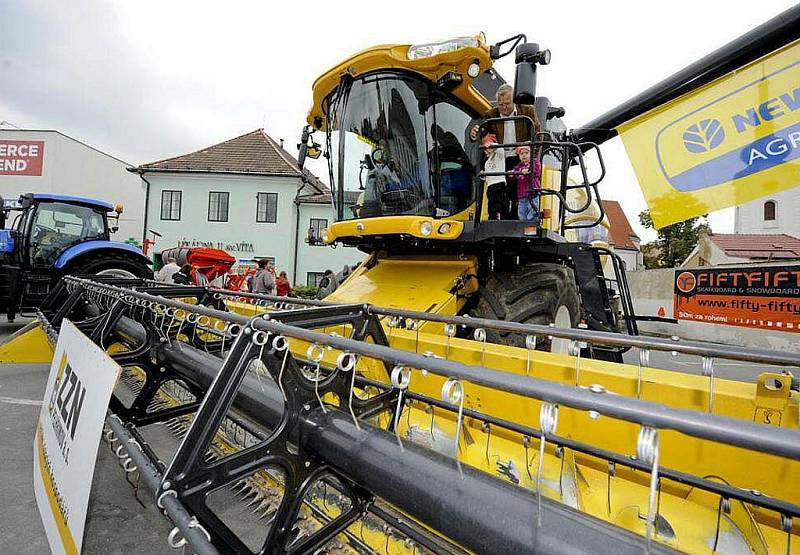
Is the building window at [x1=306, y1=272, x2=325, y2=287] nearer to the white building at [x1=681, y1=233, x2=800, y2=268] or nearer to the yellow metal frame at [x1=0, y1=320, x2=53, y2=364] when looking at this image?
the yellow metal frame at [x1=0, y1=320, x2=53, y2=364]

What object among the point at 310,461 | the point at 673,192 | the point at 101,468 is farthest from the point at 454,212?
the point at 101,468

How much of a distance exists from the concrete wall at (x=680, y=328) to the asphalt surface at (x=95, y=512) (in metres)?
12.1

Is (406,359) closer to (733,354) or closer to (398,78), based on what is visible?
(733,354)

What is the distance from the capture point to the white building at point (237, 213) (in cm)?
1902

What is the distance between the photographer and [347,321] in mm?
1901

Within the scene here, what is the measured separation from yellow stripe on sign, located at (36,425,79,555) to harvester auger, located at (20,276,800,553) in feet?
0.82

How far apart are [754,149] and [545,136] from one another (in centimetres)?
137

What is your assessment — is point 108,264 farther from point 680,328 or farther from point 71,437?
point 680,328

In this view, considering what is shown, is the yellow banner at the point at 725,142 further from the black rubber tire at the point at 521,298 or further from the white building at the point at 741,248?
the white building at the point at 741,248

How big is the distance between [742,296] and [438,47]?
35.9 feet

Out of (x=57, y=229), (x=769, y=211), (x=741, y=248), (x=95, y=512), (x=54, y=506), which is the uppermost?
(x=769, y=211)

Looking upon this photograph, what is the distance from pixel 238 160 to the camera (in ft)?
65.1

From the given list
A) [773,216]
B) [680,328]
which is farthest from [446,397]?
[773,216]

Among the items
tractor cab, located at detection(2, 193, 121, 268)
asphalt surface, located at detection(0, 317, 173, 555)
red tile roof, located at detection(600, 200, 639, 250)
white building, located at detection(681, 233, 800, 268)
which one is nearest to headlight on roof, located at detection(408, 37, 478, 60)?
asphalt surface, located at detection(0, 317, 173, 555)
